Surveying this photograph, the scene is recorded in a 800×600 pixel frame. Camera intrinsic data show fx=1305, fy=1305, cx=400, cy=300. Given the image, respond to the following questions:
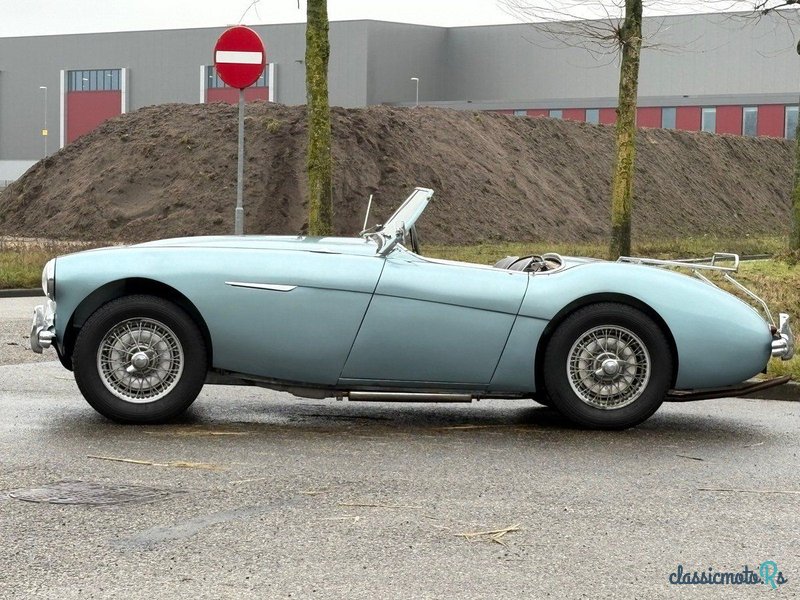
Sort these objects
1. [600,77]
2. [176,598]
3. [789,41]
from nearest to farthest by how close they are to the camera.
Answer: [176,598], [789,41], [600,77]

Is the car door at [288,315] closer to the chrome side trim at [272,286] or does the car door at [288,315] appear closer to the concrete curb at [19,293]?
the chrome side trim at [272,286]

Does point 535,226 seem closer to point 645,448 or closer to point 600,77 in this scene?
point 645,448

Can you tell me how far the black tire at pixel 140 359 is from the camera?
7.21 meters

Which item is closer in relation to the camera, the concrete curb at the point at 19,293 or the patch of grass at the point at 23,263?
the concrete curb at the point at 19,293

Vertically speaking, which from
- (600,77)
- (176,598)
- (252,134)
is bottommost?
(176,598)

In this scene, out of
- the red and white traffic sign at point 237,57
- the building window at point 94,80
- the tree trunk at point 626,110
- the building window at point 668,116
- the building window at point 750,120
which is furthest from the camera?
the building window at point 94,80

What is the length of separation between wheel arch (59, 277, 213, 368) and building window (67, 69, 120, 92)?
264 feet

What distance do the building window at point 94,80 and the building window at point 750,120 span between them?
1592 inches

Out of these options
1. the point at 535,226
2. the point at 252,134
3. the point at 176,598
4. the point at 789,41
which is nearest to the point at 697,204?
the point at 535,226

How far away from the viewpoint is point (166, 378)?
7281 millimetres

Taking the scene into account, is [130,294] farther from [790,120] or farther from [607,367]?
[790,120]

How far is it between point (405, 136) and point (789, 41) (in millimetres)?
42096

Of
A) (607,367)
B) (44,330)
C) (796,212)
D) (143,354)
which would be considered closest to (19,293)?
(44,330)

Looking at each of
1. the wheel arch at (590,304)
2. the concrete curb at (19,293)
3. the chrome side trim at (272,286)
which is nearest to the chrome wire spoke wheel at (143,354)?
the chrome side trim at (272,286)
